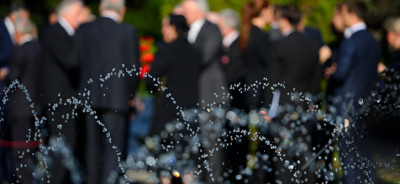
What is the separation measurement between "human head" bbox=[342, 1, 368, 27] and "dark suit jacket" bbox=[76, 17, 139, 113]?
5.87 ft

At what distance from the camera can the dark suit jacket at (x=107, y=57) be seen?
476 cm

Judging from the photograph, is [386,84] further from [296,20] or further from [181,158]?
[181,158]

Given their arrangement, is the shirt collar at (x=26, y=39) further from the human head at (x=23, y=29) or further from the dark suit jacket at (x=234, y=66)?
the dark suit jacket at (x=234, y=66)

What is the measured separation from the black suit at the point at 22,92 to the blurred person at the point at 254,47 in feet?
6.23

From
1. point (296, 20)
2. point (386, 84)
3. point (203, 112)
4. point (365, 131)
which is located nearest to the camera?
point (365, 131)

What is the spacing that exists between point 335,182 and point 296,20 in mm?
1414

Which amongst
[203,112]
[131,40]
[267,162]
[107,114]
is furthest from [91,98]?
[267,162]

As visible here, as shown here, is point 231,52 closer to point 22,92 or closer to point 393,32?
point 393,32

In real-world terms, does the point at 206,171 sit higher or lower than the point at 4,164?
lower

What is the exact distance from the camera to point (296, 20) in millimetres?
4965

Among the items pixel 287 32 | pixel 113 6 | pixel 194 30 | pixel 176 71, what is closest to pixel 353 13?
pixel 287 32

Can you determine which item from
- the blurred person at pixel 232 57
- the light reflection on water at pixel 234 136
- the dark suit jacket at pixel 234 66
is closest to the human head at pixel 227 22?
the blurred person at pixel 232 57

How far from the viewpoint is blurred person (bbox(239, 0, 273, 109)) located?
5.35 metres

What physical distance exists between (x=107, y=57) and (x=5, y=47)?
1.38 meters
